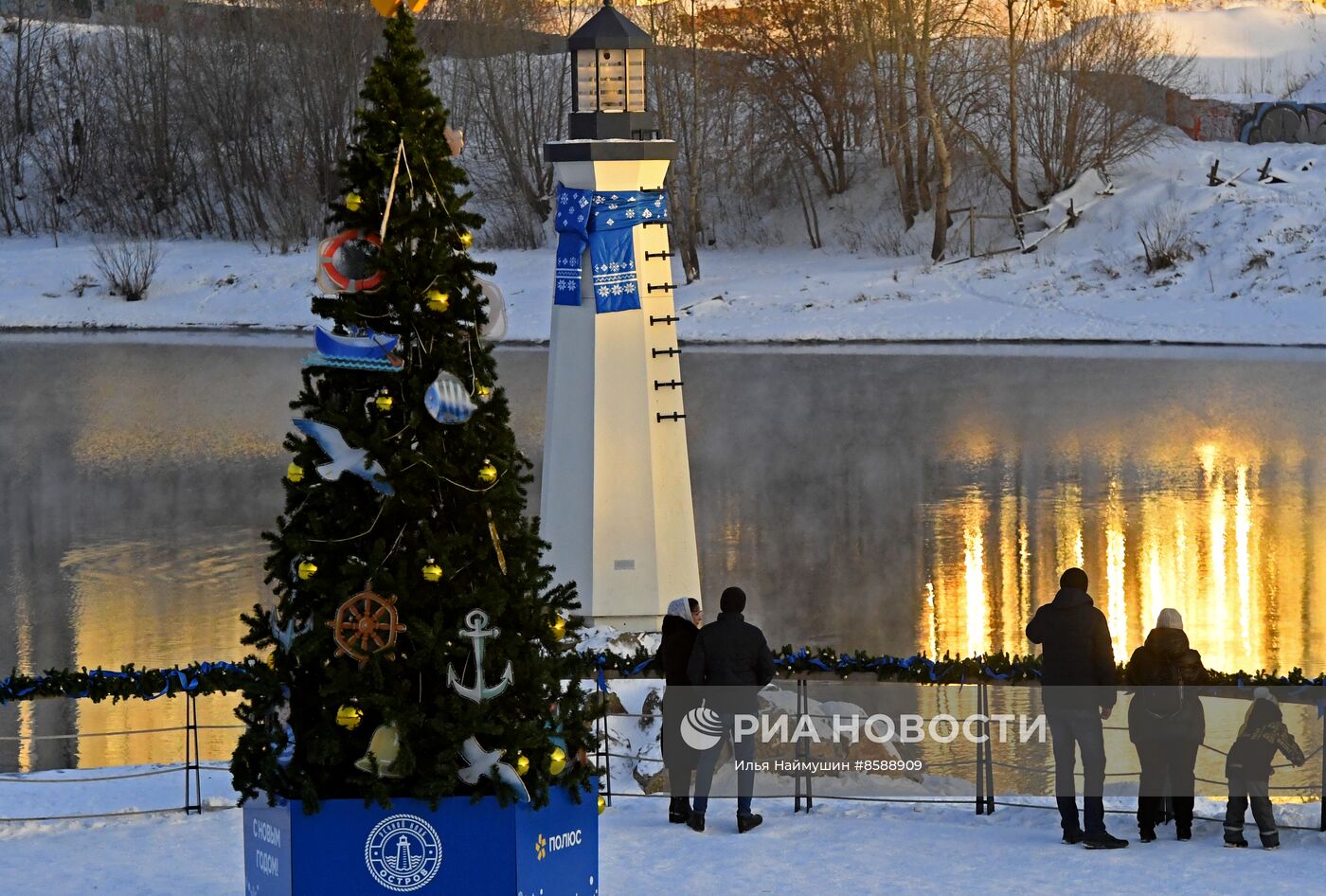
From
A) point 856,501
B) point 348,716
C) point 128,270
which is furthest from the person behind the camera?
point 128,270

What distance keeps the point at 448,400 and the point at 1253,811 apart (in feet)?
14.1

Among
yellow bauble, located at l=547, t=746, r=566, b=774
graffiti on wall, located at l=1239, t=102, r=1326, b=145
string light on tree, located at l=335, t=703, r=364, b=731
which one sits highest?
graffiti on wall, located at l=1239, t=102, r=1326, b=145

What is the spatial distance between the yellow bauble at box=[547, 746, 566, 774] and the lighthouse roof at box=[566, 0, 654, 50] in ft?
27.2

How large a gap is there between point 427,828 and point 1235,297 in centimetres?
3966

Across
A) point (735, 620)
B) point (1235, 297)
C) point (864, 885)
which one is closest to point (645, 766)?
point (735, 620)

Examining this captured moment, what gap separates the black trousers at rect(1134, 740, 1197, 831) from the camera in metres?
8.98

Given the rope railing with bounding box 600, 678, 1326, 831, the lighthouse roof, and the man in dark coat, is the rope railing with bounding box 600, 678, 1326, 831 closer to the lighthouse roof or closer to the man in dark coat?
the man in dark coat

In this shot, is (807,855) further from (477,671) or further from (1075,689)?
(477,671)

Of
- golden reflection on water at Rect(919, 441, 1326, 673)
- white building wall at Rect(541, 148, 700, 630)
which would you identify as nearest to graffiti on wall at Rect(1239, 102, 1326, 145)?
golden reflection on water at Rect(919, 441, 1326, 673)

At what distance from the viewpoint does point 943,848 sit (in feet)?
29.1

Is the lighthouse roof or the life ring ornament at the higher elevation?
the lighthouse roof

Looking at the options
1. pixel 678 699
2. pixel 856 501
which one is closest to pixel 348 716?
Answer: pixel 678 699

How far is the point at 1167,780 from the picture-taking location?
9102 millimetres

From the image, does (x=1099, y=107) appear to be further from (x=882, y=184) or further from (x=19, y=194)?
(x=19, y=194)
